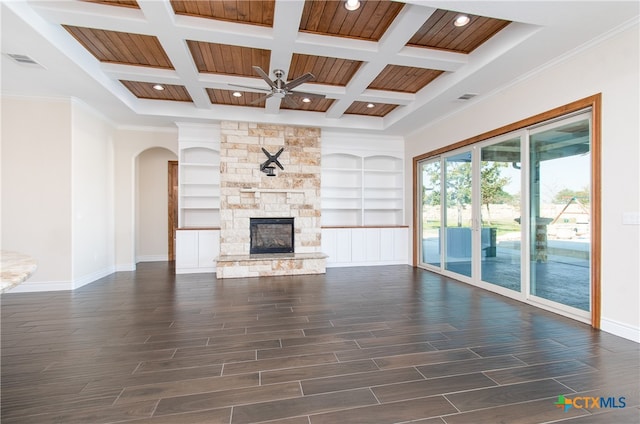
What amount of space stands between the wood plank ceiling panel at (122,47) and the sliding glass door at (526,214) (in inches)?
190

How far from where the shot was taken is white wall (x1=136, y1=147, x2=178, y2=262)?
7289 millimetres

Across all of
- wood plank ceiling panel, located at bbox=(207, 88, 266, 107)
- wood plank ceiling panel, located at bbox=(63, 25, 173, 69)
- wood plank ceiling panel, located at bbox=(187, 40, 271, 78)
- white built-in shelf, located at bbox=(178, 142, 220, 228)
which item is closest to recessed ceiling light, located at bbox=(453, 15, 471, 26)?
wood plank ceiling panel, located at bbox=(187, 40, 271, 78)

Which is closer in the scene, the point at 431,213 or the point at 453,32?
the point at 453,32

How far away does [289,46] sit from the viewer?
136 inches

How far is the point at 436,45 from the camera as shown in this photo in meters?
3.65

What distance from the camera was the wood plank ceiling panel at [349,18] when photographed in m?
2.92

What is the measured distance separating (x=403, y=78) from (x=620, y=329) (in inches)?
154

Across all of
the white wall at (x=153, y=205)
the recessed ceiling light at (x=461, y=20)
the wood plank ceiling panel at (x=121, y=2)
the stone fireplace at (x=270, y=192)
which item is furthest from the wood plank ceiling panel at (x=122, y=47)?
the white wall at (x=153, y=205)

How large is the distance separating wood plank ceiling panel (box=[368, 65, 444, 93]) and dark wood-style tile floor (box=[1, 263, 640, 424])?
3224 millimetres

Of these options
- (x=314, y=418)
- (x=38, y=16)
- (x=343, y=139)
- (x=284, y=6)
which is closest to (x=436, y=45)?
(x=284, y=6)

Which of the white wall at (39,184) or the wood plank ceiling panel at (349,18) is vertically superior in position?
the wood plank ceiling panel at (349,18)

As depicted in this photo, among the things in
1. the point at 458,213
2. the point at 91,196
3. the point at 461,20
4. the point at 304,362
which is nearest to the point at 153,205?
the point at 91,196

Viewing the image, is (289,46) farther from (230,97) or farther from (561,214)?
(561,214)

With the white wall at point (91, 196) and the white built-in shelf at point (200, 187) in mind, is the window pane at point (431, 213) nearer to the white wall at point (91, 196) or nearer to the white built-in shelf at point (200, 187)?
the white built-in shelf at point (200, 187)
